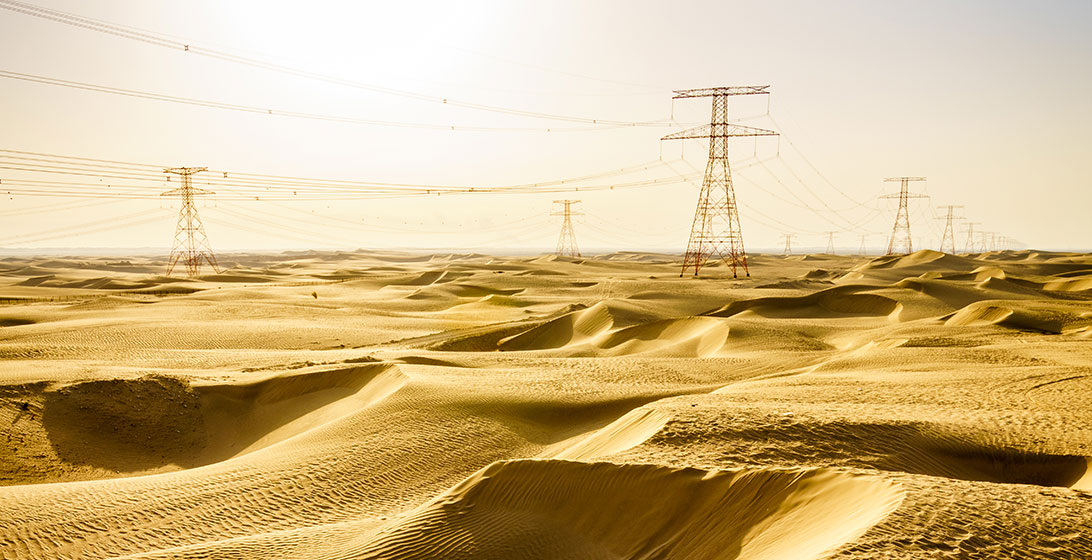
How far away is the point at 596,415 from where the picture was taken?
512 inches

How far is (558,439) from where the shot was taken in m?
11.9

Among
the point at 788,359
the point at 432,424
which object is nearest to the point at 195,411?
the point at 432,424

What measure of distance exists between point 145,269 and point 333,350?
3711 inches

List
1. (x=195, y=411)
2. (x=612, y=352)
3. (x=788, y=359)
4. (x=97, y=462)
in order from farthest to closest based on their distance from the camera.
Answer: (x=612, y=352) → (x=788, y=359) → (x=195, y=411) → (x=97, y=462)

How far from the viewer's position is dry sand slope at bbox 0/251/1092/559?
598 centimetres

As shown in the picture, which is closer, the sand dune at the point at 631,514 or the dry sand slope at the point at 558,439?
the sand dune at the point at 631,514

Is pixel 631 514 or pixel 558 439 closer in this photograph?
pixel 631 514

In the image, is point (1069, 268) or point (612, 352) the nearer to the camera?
point (612, 352)

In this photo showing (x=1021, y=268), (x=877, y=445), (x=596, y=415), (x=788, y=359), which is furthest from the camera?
(x=1021, y=268)

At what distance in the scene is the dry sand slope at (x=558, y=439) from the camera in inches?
235

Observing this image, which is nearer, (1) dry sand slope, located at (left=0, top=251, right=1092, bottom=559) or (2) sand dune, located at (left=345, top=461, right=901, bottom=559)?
(2) sand dune, located at (left=345, top=461, right=901, bottom=559)

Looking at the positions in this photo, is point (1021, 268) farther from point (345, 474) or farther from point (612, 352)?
point (345, 474)

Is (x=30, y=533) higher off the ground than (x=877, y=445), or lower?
lower

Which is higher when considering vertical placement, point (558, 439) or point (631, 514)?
point (631, 514)
